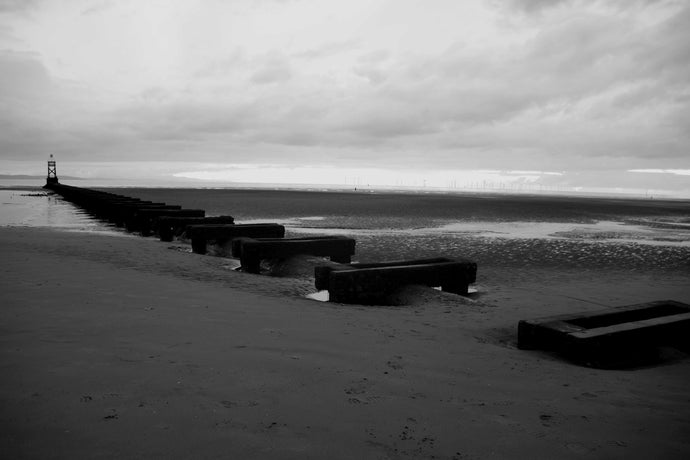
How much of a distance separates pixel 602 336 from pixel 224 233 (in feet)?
38.5

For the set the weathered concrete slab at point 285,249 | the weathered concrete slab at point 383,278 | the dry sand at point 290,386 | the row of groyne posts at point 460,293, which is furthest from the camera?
the weathered concrete slab at point 285,249

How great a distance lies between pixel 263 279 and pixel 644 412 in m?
7.53

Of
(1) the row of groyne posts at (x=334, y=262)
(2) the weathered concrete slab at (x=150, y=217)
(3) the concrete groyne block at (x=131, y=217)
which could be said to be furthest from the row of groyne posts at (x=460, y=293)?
(3) the concrete groyne block at (x=131, y=217)

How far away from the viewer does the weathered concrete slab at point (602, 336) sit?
5.08 meters

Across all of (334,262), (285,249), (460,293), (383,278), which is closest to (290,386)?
(383,278)

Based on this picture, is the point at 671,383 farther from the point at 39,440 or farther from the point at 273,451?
the point at 39,440

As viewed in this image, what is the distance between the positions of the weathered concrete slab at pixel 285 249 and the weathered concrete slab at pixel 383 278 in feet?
9.65

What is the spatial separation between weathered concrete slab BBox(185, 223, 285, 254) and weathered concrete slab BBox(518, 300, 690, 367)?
1002 centimetres

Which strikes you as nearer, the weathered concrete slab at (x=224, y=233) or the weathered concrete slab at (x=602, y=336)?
the weathered concrete slab at (x=602, y=336)

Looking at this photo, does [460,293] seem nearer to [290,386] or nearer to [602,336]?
[602,336]

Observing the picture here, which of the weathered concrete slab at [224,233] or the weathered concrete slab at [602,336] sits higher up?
the weathered concrete slab at [224,233]

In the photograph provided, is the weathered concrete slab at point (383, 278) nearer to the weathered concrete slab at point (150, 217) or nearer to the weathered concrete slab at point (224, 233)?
the weathered concrete slab at point (224, 233)

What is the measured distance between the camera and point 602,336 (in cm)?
513

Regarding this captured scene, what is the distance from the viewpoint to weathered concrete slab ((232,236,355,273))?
11.3 meters
